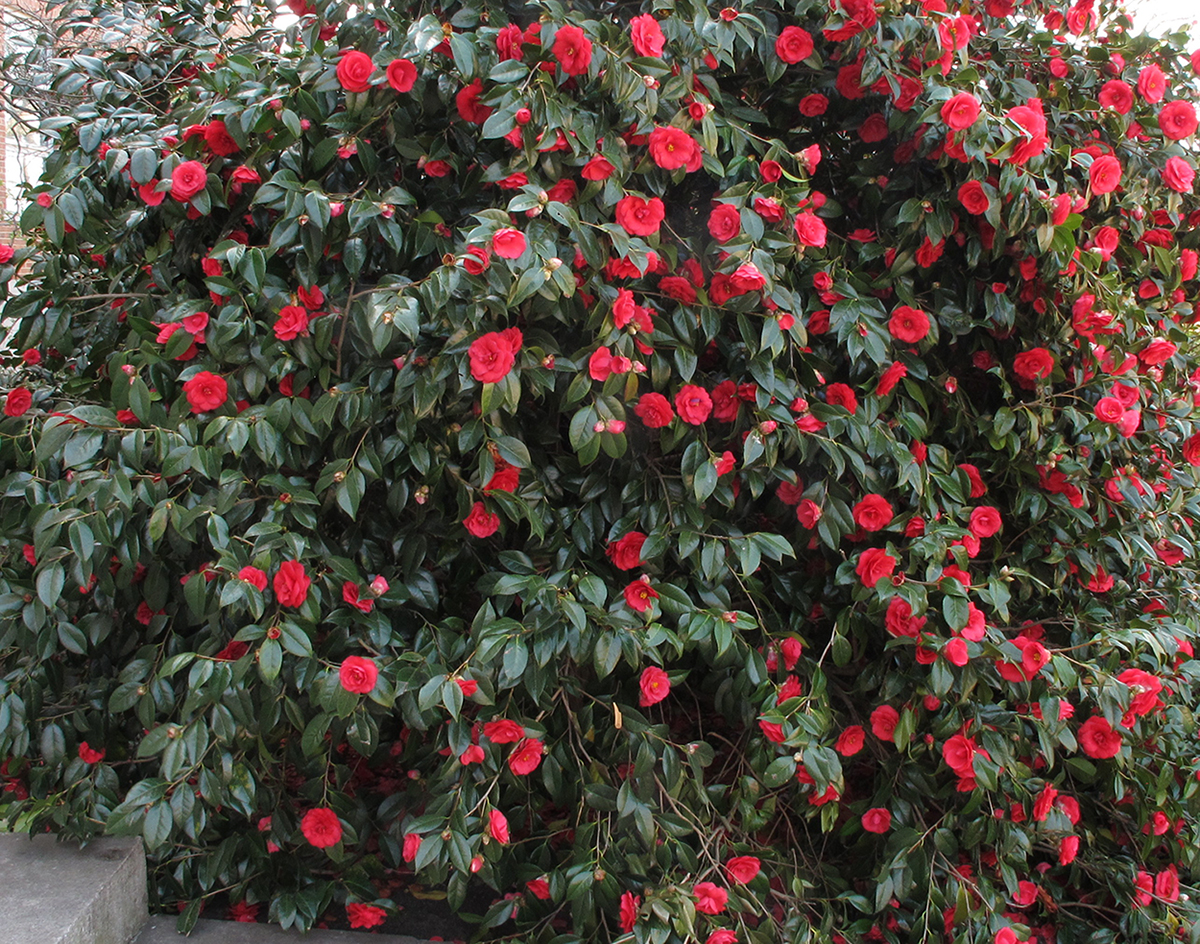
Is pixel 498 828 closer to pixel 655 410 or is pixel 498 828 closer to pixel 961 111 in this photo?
pixel 655 410

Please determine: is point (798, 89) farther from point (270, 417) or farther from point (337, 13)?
point (270, 417)

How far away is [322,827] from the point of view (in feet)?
4.94

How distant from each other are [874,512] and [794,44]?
794 millimetres

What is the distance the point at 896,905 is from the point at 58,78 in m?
2.29

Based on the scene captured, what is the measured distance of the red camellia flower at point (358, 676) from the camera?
4.24 ft

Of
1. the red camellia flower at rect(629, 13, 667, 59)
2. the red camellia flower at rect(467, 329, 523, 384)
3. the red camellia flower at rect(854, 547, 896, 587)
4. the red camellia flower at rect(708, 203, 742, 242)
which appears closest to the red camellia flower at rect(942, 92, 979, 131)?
the red camellia flower at rect(708, 203, 742, 242)

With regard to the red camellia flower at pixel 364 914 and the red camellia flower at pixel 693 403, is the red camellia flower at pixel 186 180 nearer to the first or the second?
the red camellia flower at pixel 693 403

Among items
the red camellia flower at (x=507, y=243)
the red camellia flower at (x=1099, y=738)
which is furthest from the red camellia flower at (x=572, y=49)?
the red camellia flower at (x=1099, y=738)

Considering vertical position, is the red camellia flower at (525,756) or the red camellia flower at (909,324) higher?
the red camellia flower at (909,324)

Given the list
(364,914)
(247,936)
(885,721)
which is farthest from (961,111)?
(247,936)

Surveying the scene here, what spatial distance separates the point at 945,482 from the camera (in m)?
1.56

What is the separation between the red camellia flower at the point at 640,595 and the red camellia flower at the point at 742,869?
1.58ft

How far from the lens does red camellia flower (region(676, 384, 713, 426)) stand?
55.9 inches

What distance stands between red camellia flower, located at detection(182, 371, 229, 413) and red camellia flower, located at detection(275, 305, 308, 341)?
117 millimetres
